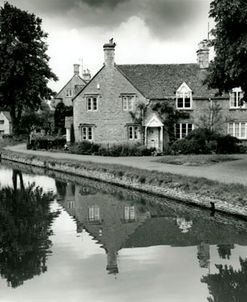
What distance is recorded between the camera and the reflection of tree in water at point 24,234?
10266 millimetres

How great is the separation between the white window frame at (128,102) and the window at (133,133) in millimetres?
1762

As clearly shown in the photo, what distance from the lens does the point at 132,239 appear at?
43.2 ft

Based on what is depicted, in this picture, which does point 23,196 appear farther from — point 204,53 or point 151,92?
point 204,53

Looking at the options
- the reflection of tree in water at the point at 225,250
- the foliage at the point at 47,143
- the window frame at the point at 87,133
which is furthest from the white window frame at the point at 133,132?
the reflection of tree in water at the point at 225,250

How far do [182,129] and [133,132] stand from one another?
449cm

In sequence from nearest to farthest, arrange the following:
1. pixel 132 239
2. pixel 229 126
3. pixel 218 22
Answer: pixel 132 239 < pixel 218 22 < pixel 229 126

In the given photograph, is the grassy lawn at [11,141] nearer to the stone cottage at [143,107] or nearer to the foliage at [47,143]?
the foliage at [47,143]

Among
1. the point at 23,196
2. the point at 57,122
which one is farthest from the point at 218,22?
the point at 57,122

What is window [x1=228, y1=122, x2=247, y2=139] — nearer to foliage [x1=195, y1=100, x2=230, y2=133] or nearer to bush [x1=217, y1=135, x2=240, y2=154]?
foliage [x1=195, y1=100, x2=230, y2=133]

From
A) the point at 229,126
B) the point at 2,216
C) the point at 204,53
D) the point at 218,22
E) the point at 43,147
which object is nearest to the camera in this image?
the point at 2,216

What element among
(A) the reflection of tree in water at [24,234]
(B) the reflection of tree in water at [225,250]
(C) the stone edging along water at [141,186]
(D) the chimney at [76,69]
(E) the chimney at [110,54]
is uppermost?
(D) the chimney at [76,69]

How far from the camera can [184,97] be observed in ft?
135

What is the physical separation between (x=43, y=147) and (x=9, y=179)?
70.3 feet

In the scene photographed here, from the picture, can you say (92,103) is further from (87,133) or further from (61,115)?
(61,115)
